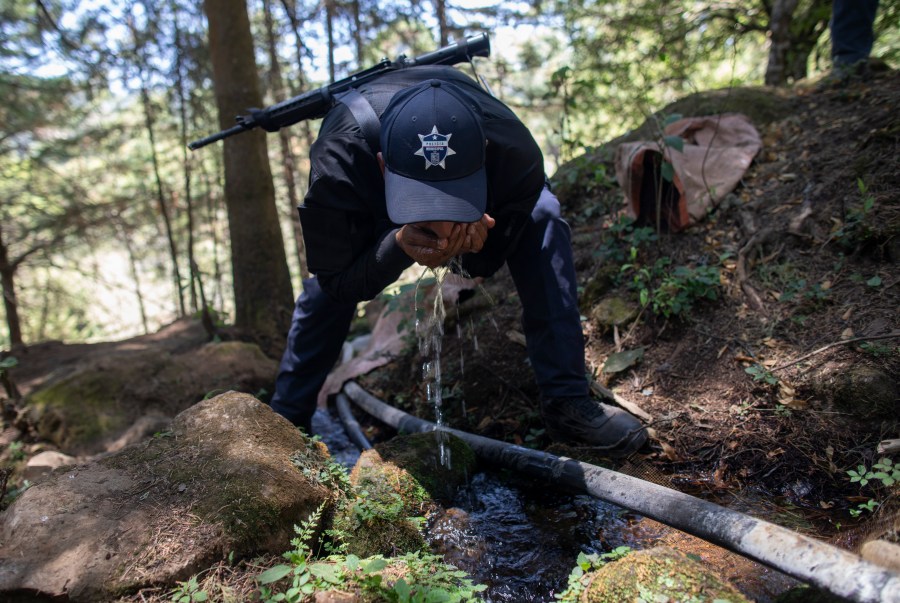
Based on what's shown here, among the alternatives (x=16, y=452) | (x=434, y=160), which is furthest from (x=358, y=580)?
(x=16, y=452)

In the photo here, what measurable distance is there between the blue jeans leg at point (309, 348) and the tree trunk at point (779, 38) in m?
5.41

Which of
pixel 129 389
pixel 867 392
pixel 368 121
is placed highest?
pixel 368 121

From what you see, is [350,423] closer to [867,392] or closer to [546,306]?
[546,306]

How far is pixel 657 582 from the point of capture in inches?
58.9

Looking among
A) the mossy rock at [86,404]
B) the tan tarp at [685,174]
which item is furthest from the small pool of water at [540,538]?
the mossy rock at [86,404]

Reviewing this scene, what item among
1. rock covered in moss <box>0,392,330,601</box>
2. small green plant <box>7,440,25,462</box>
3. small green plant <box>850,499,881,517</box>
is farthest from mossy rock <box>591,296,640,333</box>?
small green plant <box>7,440,25,462</box>

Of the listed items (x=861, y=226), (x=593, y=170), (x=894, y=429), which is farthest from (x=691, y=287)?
(x=593, y=170)

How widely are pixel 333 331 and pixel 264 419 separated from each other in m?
0.90

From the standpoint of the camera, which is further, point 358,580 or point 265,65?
point 265,65

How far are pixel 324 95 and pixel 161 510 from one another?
7.26 feet

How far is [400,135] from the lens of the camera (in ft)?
7.14

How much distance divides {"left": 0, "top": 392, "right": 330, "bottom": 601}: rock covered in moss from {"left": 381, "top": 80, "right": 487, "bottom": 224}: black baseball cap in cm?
110

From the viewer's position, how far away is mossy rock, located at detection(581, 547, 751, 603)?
146cm

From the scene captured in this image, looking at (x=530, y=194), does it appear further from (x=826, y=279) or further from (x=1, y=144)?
(x=1, y=144)
